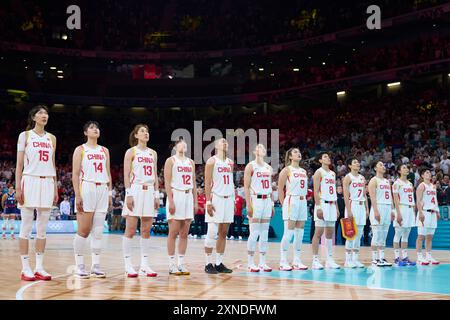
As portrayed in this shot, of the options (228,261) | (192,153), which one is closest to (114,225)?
(192,153)

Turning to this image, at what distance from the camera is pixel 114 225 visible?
96.5ft

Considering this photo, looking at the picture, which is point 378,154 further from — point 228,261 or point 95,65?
point 95,65

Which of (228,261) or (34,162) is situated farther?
(228,261)

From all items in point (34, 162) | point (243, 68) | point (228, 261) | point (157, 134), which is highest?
point (243, 68)

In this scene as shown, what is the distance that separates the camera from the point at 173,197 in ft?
33.5

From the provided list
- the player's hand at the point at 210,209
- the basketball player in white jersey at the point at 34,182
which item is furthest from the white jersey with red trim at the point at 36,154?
the player's hand at the point at 210,209

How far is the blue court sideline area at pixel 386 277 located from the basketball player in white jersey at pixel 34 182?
11.1ft

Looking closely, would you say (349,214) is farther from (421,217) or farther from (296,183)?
(421,217)

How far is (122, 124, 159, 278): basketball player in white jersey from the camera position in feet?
32.0

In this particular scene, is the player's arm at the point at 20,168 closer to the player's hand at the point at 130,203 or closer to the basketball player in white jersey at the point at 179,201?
the player's hand at the point at 130,203

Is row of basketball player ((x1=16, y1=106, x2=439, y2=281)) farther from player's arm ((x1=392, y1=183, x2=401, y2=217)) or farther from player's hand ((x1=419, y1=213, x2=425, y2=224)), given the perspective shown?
player's hand ((x1=419, y1=213, x2=425, y2=224))

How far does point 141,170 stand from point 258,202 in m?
2.37

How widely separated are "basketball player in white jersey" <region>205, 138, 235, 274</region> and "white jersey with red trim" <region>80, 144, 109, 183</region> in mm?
1808

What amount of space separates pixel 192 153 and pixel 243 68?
8.86m
